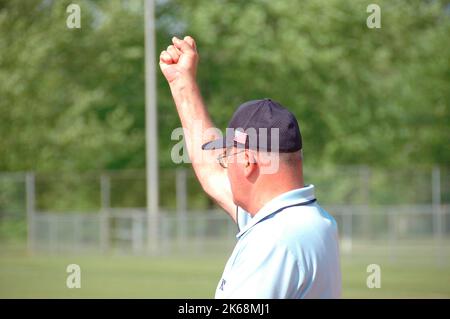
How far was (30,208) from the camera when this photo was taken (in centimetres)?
3422

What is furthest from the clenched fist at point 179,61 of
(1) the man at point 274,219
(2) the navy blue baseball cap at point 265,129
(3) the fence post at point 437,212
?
(3) the fence post at point 437,212

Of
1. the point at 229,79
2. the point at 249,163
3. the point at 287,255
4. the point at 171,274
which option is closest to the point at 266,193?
the point at 249,163

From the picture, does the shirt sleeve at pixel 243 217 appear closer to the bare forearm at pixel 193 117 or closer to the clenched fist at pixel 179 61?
the bare forearm at pixel 193 117

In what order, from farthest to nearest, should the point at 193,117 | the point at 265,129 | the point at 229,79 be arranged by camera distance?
the point at 229,79
the point at 193,117
the point at 265,129

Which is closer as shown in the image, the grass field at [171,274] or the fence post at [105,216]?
the grass field at [171,274]

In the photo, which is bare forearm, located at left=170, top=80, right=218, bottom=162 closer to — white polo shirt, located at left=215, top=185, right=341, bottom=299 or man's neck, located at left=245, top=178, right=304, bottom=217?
man's neck, located at left=245, top=178, right=304, bottom=217

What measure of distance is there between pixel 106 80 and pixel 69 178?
4924 mm

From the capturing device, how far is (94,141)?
39750 mm

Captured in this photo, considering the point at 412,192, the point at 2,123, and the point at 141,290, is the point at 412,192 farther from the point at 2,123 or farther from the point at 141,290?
the point at 141,290

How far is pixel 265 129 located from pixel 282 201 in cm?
26

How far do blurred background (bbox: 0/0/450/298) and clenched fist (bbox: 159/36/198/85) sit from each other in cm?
2747

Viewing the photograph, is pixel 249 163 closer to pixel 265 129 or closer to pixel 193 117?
pixel 265 129

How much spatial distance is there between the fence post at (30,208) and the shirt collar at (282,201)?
31.3m

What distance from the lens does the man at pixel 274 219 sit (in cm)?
295
